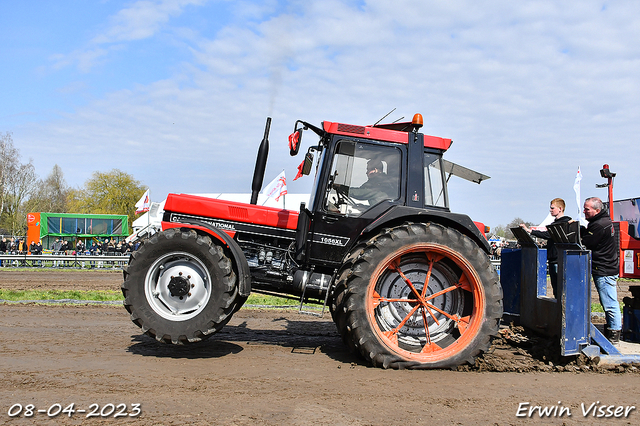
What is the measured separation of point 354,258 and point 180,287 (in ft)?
5.51

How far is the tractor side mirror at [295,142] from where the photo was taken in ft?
14.8

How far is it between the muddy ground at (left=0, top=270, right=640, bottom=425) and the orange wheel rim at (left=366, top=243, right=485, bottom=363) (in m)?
Result: 0.35

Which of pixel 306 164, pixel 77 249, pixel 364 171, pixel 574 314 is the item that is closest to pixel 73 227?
pixel 77 249

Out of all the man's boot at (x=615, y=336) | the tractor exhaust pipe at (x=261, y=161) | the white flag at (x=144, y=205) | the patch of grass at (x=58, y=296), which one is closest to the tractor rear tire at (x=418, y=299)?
the tractor exhaust pipe at (x=261, y=161)

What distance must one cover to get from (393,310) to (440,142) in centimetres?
181

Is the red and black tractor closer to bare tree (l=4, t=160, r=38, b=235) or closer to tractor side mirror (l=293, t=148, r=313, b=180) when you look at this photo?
tractor side mirror (l=293, t=148, r=313, b=180)

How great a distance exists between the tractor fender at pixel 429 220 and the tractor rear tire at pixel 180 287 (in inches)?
57.1

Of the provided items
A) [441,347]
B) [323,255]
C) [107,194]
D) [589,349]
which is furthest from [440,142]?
[107,194]

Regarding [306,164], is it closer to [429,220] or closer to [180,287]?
[429,220]

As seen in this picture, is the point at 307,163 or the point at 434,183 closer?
the point at 434,183

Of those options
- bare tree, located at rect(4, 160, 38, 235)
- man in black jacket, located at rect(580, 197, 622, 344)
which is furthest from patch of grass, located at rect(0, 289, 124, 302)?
bare tree, located at rect(4, 160, 38, 235)

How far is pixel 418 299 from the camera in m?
4.50

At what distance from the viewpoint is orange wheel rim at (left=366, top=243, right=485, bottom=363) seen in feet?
14.4

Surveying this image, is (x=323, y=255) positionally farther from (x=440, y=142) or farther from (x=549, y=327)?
(x=549, y=327)
